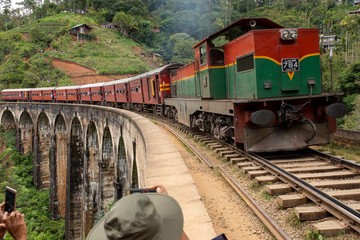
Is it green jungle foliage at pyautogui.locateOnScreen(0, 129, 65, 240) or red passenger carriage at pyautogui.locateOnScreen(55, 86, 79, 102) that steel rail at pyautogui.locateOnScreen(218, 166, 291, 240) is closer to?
green jungle foliage at pyautogui.locateOnScreen(0, 129, 65, 240)

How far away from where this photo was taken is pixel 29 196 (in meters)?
28.6

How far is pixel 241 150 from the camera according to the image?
25.7 ft

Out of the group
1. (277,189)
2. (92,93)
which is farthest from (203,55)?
(92,93)

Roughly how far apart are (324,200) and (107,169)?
47.4ft

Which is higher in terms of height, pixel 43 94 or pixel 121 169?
pixel 43 94

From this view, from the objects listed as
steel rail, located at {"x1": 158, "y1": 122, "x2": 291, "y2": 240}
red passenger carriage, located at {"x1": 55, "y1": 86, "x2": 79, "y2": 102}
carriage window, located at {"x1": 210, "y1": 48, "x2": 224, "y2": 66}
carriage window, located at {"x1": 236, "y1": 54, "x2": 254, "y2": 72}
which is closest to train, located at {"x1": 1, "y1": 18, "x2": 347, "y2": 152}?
carriage window, located at {"x1": 236, "y1": 54, "x2": 254, "y2": 72}

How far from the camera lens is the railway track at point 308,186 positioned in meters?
3.63

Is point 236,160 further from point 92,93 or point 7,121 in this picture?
point 7,121

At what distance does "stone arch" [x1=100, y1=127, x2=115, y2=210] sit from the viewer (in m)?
16.5

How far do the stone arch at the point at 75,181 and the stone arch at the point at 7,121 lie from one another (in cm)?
2051

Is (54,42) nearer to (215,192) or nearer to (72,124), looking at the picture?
(72,124)

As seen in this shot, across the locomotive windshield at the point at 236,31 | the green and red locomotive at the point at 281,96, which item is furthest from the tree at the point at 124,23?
the green and red locomotive at the point at 281,96

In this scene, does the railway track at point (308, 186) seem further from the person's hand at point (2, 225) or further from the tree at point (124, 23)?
the tree at point (124, 23)

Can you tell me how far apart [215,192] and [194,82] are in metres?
6.62
